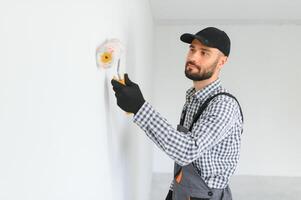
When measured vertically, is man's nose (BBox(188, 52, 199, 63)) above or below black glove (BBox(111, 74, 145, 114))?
above

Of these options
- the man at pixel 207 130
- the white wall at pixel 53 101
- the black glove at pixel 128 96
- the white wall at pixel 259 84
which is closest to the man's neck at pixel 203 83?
the man at pixel 207 130

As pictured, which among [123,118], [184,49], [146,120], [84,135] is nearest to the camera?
[84,135]

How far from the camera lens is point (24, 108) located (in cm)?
55

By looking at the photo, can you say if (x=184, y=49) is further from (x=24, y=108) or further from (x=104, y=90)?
(x=24, y=108)

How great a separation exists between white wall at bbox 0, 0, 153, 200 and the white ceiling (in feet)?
8.98

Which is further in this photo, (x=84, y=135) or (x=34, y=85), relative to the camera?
(x=84, y=135)

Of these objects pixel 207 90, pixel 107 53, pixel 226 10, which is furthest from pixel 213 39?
pixel 226 10

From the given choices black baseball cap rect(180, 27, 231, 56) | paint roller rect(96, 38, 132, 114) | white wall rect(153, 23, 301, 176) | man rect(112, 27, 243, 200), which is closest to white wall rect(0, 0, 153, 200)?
paint roller rect(96, 38, 132, 114)

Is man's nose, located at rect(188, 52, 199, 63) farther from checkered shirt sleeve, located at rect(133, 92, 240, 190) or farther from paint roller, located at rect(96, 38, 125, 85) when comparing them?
paint roller, located at rect(96, 38, 125, 85)

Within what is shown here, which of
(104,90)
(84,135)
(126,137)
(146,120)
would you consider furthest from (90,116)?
(126,137)

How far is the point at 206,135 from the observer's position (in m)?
1.41

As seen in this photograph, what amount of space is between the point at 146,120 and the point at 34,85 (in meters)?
0.76

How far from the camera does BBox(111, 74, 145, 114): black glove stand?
126 centimetres

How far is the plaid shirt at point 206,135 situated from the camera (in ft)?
4.37
